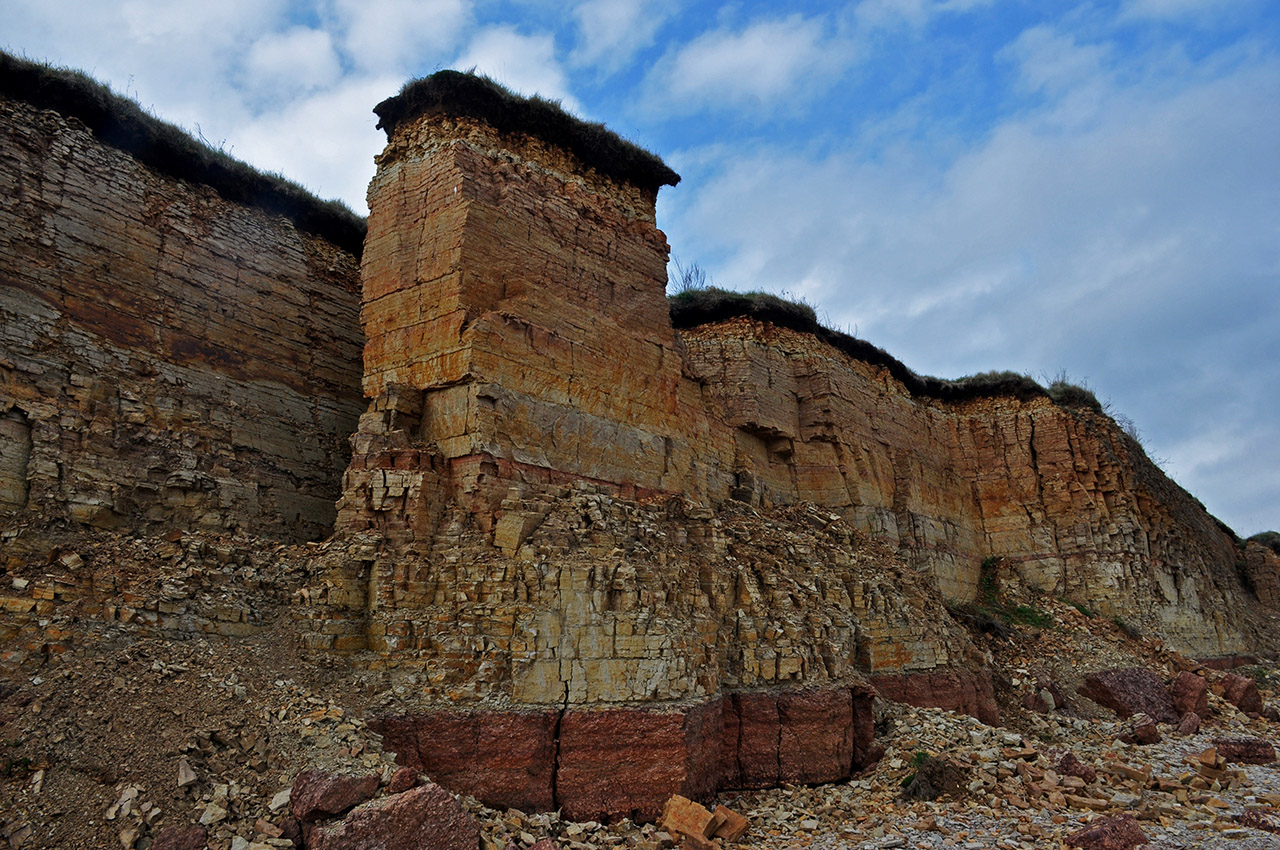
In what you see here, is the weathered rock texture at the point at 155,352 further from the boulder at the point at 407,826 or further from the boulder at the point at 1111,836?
the boulder at the point at 1111,836

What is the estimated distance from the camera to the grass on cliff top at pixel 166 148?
10.9 metres

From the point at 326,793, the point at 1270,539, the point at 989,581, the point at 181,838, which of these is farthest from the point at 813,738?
the point at 1270,539

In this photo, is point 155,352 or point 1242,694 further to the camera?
point 1242,694

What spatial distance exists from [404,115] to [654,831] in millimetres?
10688

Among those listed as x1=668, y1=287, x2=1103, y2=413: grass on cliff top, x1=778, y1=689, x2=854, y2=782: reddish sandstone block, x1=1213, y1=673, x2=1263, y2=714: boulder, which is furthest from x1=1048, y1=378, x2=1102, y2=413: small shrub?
x1=778, y1=689, x2=854, y2=782: reddish sandstone block

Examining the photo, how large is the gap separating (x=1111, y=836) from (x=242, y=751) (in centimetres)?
883

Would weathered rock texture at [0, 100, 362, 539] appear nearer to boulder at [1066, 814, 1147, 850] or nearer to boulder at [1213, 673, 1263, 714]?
boulder at [1066, 814, 1147, 850]

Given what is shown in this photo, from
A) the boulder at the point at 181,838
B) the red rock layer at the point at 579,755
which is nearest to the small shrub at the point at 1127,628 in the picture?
the red rock layer at the point at 579,755

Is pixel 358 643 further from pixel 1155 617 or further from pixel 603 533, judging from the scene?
pixel 1155 617

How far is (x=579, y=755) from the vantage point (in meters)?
8.93

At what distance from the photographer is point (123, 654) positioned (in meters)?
7.70

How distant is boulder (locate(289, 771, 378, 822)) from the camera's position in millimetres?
6844

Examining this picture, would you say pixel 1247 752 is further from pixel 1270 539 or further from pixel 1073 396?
pixel 1270 539

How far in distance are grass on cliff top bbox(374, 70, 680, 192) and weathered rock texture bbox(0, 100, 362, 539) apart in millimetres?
3362
